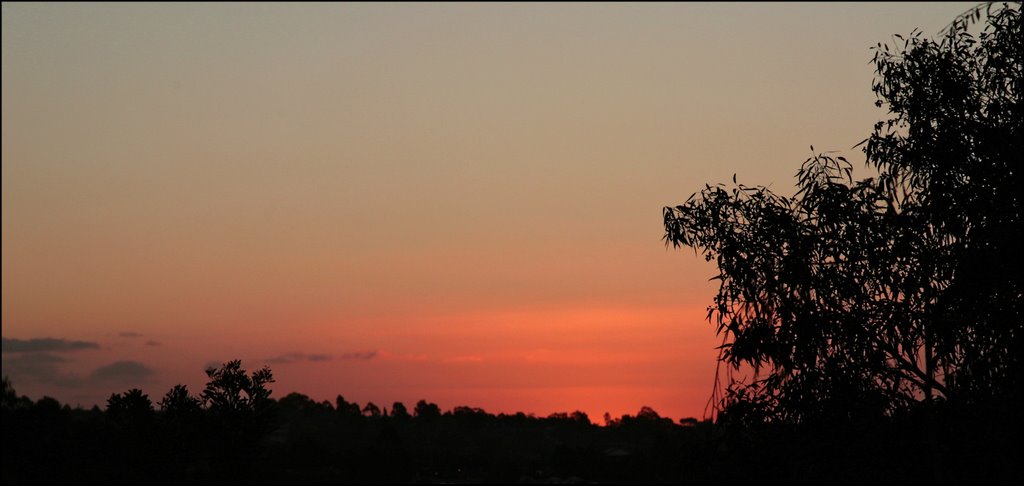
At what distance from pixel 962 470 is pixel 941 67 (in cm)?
881

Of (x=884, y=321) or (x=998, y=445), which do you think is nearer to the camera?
(x=998, y=445)

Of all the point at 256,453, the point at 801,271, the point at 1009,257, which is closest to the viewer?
the point at 1009,257

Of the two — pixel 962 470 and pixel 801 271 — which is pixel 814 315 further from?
pixel 962 470

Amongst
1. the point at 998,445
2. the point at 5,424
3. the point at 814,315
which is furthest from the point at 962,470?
the point at 5,424

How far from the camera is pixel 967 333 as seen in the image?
2159 centimetres

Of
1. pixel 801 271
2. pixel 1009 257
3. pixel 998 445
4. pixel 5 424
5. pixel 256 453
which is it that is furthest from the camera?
pixel 5 424

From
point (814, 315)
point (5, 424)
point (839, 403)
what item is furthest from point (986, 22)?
point (5, 424)

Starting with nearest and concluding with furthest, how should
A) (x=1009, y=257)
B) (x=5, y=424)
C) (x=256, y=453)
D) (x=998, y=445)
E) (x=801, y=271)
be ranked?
(x=998, y=445) → (x=1009, y=257) → (x=801, y=271) → (x=256, y=453) → (x=5, y=424)

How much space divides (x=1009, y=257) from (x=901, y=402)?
353cm

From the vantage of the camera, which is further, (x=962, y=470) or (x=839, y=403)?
(x=839, y=403)

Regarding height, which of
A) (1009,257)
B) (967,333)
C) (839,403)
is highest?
(1009,257)

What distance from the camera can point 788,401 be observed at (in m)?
22.7

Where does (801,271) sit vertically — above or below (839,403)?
above

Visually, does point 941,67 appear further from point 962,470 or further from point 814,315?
point 962,470
